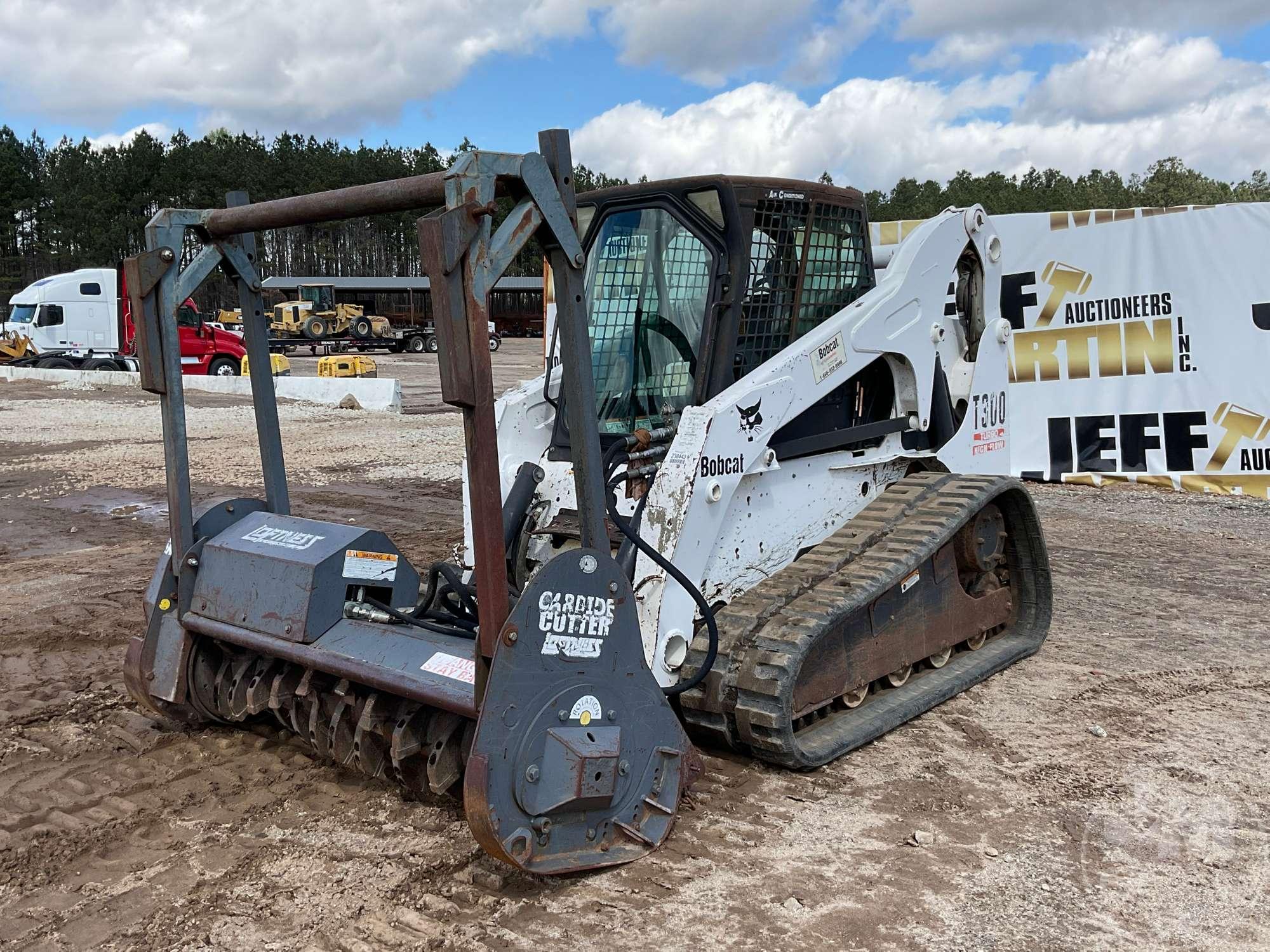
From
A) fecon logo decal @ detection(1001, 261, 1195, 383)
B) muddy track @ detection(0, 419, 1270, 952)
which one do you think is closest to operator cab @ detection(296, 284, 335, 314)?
fecon logo decal @ detection(1001, 261, 1195, 383)

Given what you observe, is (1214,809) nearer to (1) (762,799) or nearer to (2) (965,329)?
(1) (762,799)

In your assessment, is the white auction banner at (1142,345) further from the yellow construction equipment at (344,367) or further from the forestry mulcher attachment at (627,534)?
the yellow construction equipment at (344,367)

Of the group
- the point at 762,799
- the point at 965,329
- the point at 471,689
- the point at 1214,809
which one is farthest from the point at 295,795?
the point at 965,329

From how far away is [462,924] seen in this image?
3080 millimetres

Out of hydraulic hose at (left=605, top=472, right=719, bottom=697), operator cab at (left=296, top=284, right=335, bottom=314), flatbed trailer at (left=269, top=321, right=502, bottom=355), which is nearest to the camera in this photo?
hydraulic hose at (left=605, top=472, right=719, bottom=697)

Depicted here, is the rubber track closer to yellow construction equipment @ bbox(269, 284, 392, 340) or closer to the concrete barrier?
the concrete barrier

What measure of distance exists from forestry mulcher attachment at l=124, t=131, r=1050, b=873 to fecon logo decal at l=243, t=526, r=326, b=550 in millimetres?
13

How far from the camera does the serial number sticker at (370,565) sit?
418 centimetres

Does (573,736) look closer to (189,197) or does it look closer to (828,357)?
(828,357)

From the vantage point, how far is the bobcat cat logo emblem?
4387 mm

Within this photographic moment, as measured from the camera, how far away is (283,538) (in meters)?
4.37

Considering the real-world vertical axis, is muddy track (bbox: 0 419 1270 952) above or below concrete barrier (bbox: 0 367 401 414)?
below

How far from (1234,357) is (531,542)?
8397 mm

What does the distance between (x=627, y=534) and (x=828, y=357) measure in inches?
58.9
